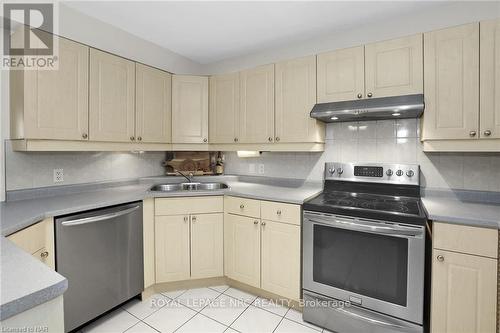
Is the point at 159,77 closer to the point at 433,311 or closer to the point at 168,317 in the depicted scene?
the point at 168,317

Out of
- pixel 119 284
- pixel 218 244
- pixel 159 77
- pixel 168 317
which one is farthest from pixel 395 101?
pixel 119 284

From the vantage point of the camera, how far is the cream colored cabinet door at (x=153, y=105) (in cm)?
242

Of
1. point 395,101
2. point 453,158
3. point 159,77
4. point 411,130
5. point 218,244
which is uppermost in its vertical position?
point 159,77

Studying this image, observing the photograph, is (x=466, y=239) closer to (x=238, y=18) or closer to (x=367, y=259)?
(x=367, y=259)

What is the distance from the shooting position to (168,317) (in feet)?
6.53

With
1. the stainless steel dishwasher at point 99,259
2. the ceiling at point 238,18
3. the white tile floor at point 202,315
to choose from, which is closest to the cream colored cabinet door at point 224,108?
the ceiling at point 238,18

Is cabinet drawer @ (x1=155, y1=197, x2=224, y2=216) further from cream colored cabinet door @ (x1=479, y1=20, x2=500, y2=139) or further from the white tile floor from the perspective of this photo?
cream colored cabinet door @ (x1=479, y1=20, x2=500, y2=139)

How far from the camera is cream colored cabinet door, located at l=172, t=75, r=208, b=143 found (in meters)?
2.74

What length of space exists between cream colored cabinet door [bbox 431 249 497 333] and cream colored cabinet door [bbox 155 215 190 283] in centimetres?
186

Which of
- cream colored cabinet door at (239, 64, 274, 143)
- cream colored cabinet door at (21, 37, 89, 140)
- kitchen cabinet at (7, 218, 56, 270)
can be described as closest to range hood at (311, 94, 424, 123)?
cream colored cabinet door at (239, 64, 274, 143)

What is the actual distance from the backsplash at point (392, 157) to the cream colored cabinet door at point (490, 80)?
383 mm

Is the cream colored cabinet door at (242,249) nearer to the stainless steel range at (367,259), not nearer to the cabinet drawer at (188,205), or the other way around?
the cabinet drawer at (188,205)

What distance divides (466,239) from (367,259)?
559 mm

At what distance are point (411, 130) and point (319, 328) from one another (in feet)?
5.66
